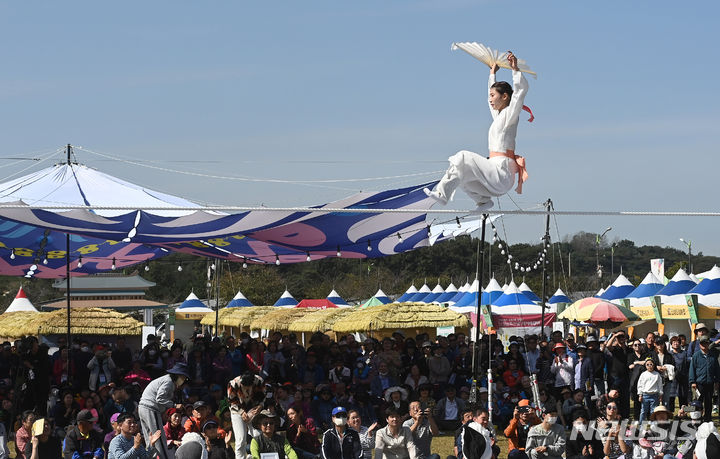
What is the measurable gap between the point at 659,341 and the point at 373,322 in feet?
19.5

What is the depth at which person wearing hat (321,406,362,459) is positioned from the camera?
7.85m

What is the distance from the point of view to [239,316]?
26.3m

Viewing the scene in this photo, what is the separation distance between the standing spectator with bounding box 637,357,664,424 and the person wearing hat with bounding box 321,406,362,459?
4.30m

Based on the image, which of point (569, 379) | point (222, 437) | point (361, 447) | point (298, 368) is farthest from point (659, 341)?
point (222, 437)

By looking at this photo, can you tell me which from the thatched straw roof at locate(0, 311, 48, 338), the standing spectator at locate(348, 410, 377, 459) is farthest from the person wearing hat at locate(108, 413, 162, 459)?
the thatched straw roof at locate(0, 311, 48, 338)

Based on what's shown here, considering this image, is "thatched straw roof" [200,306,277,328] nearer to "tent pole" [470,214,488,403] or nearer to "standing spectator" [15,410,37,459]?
"tent pole" [470,214,488,403]

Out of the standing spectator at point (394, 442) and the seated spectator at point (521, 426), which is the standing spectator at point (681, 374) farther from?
the standing spectator at point (394, 442)

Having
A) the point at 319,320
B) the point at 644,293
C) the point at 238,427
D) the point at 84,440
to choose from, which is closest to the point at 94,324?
the point at 319,320

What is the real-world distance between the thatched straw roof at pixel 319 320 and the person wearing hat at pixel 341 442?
11001 mm

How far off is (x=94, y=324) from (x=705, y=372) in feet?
33.7

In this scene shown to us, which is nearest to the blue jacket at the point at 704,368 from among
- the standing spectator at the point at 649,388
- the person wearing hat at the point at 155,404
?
the standing spectator at the point at 649,388

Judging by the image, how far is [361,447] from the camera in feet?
26.6

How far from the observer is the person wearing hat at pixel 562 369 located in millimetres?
11531

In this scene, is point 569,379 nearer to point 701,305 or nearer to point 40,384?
point 40,384
